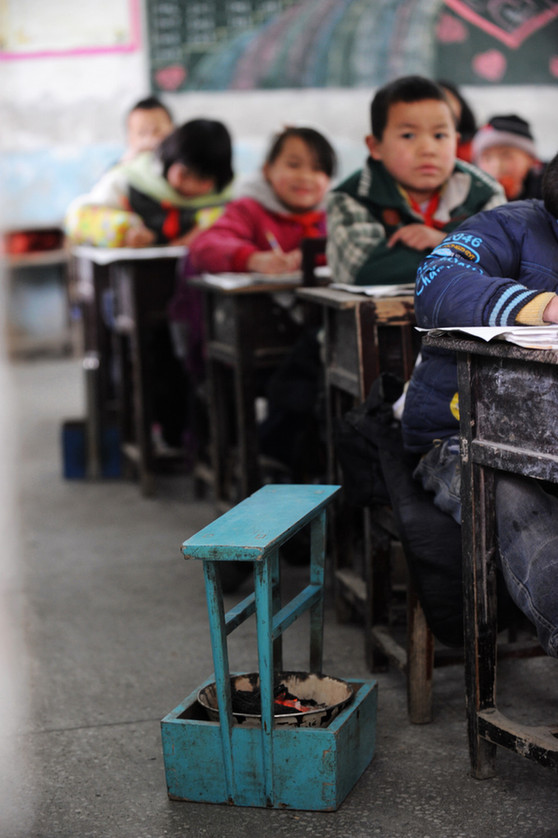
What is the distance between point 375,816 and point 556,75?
6.34 metres

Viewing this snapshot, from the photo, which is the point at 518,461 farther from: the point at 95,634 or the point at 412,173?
the point at 95,634

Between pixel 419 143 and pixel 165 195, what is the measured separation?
2183 mm

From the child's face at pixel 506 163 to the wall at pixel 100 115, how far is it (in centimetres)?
320

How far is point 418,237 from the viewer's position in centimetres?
288

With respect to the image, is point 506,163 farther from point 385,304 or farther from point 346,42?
point 346,42

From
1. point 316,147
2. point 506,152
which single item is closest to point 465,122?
point 506,152

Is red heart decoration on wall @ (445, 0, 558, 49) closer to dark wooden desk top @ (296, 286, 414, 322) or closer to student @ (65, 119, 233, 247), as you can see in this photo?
student @ (65, 119, 233, 247)

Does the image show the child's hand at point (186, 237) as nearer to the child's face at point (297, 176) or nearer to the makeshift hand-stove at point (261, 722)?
the child's face at point (297, 176)

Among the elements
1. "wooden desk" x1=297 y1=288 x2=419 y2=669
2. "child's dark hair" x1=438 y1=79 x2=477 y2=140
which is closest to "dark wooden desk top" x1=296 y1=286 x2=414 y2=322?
"wooden desk" x1=297 y1=288 x2=419 y2=669

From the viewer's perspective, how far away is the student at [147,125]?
5418 millimetres

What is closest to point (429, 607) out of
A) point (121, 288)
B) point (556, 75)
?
point (121, 288)

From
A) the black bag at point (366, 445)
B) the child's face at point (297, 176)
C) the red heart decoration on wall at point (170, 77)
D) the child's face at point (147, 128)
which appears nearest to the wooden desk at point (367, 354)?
the black bag at point (366, 445)

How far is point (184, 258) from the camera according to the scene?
13.7 feet

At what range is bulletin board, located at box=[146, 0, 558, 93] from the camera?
7.23m
